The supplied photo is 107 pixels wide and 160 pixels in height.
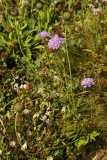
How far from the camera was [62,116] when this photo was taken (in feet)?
9.50

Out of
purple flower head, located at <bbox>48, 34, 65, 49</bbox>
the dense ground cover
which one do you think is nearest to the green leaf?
the dense ground cover

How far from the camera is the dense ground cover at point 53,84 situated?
2.72m

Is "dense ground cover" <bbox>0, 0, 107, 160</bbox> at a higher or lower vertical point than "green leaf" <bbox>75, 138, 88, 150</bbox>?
higher

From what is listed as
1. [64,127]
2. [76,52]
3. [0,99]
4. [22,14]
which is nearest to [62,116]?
[64,127]

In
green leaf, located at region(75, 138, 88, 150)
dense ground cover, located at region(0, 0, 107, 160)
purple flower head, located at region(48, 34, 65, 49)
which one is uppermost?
purple flower head, located at region(48, 34, 65, 49)

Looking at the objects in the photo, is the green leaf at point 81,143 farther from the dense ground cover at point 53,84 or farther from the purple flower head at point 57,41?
the purple flower head at point 57,41

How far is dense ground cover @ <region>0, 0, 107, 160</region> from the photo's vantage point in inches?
107

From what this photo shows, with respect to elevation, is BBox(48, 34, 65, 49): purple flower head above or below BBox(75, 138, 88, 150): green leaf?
above

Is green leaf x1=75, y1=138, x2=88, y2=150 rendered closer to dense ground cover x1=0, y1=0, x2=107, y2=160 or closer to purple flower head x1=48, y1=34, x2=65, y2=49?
dense ground cover x1=0, y1=0, x2=107, y2=160

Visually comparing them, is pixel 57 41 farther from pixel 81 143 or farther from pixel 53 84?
pixel 81 143

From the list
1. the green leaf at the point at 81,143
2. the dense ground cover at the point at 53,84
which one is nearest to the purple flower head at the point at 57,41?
the dense ground cover at the point at 53,84

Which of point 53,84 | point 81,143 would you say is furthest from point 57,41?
point 81,143

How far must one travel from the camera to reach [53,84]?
3.21 meters

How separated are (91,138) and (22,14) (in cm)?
190
